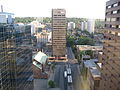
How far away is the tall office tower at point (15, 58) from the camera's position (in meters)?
9.57

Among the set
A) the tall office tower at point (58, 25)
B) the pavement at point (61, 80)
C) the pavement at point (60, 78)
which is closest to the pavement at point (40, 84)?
Result: the pavement at point (61, 80)

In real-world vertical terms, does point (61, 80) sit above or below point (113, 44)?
below

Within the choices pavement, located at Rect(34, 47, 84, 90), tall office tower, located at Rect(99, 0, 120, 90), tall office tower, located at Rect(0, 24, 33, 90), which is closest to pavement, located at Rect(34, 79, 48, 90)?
pavement, located at Rect(34, 47, 84, 90)

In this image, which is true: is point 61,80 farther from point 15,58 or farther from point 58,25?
point 58,25

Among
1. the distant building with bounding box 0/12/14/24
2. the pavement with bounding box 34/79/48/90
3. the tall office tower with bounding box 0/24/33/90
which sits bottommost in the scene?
the pavement with bounding box 34/79/48/90

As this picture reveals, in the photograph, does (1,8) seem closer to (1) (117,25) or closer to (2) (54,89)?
(1) (117,25)

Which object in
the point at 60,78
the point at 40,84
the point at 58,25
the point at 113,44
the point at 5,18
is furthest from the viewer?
the point at 58,25

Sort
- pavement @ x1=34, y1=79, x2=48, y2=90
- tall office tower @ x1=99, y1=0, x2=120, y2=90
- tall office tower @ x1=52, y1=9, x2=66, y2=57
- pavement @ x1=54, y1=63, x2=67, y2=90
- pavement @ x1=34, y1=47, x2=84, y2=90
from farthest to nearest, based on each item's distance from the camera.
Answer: tall office tower @ x1=52, y1=9, x2=66, y2=57, pavement @ x1=54, y1=63, x2=67, y2=90, pavement @ x1=34, y1=47, x2=84, y2=90, pavement @ x1=34, y1=79, x2=48, y2=90, tall office tower @ x1=99, y1=0, x2=120, y2=90

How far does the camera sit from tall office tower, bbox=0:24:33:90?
31.4ft

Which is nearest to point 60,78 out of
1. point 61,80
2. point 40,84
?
point 61,80

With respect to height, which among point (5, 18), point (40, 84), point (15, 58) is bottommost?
point (40, 84)

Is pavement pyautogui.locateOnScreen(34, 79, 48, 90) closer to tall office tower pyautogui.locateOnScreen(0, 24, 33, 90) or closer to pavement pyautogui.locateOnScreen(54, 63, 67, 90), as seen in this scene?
pavement pyautogui.locateOnScreen(54, 63, 67, 90)

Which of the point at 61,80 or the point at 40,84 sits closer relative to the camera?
the point at 40,84

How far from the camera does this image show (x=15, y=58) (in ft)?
38.0
